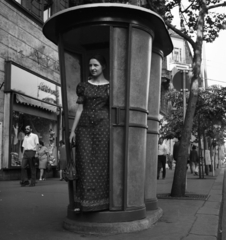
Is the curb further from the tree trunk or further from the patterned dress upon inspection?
the tree trunk

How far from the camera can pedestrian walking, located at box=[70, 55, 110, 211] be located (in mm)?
4590

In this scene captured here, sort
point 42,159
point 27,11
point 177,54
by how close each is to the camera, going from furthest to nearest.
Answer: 1. point 177,54
2. point 27,11
3. point 42,159

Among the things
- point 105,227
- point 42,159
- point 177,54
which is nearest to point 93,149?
point 105,227

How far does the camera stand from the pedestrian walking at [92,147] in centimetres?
459

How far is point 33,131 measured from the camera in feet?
55.6

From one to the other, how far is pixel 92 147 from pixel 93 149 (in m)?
0.03

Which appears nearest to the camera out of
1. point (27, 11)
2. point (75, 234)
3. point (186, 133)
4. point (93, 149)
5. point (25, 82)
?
point (75, 234)

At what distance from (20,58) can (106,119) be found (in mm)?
11799

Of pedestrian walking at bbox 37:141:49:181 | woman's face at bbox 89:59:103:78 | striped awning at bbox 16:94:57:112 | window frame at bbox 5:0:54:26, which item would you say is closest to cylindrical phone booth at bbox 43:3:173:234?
woman's face at bbox 89:59:103:78

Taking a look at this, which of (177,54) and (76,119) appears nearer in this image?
(76,119)

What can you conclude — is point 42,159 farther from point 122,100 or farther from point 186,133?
point 122,100

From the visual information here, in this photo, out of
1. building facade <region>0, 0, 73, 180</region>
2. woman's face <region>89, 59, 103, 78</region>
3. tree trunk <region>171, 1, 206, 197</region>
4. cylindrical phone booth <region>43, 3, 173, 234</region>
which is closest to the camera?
cylindrical phone booth <region>43, 3, 173, 234</region>

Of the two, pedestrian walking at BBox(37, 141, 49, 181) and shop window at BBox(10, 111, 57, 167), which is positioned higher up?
shop window at BBox(10, 111, 57, 167)

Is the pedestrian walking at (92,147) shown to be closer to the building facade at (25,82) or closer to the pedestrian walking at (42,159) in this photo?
the building facade at (25,82)
